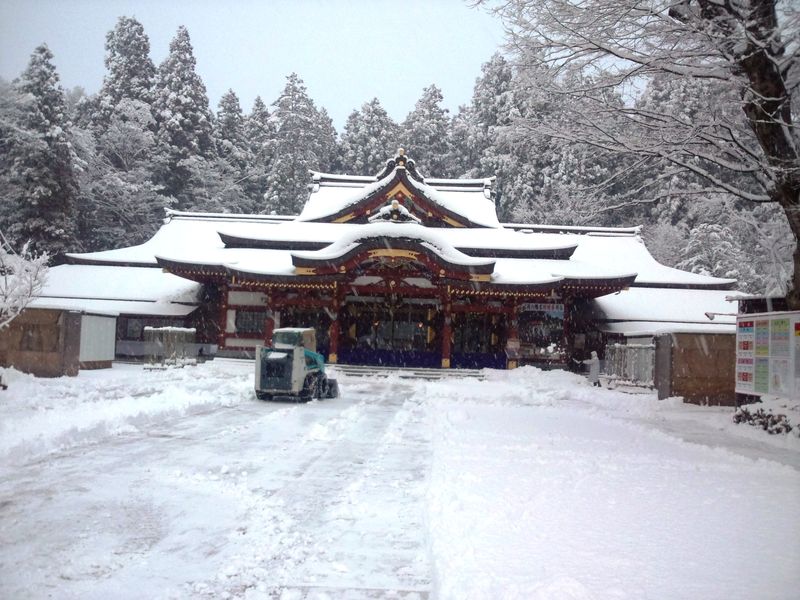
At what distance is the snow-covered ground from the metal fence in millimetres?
8604

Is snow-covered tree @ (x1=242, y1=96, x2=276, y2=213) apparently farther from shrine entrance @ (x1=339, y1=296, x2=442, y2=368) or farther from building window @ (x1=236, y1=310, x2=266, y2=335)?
shrine entrance @ (x1=339, y1=296, x2=442, y2=368)

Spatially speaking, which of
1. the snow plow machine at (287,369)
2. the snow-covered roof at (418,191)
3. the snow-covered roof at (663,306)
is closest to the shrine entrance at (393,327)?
the snow-covered roof at (418,191)

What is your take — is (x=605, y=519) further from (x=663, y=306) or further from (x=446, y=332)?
(x=663, y=306)

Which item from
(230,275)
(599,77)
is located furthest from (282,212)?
(599,77)

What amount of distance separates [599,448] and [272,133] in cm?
5439

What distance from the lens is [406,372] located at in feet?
76.6

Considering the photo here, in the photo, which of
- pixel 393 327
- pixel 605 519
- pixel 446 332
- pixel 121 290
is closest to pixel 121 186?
pixel 121 290

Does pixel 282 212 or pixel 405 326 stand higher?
pixel 282 212

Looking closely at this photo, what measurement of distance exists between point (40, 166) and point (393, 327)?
69.2 ft

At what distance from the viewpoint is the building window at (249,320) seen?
26609 mm

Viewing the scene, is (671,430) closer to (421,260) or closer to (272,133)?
(421,260)

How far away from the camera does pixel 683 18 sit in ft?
31.6

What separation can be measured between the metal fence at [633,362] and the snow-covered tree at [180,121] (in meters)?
33.8

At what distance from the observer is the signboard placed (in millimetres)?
10305
